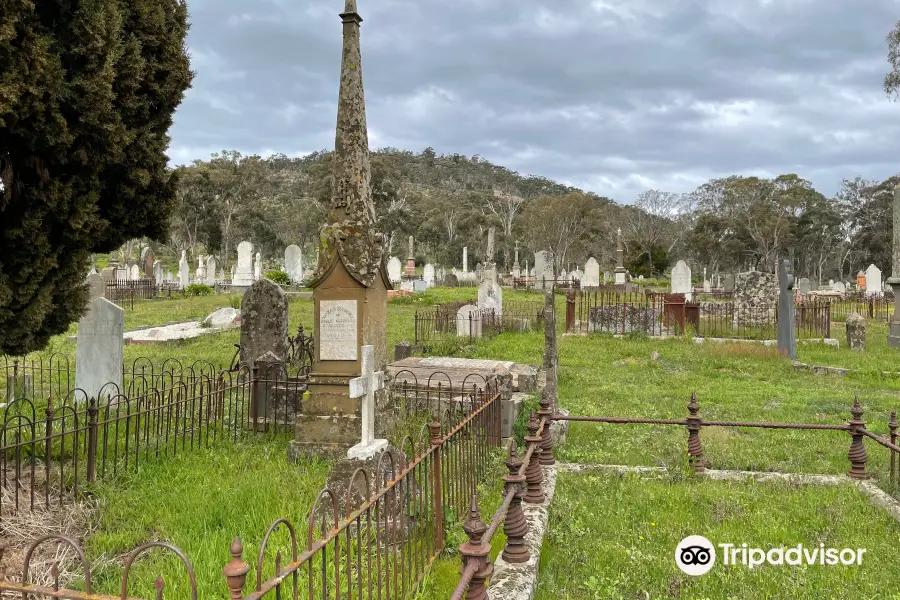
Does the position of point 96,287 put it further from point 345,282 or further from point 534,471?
point 534,471

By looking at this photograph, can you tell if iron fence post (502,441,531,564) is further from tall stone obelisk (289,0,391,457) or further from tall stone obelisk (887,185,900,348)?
tall stone obelisk (887,185,900,348)

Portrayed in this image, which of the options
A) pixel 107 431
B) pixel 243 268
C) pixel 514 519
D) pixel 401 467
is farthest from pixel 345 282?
pixel 243 268

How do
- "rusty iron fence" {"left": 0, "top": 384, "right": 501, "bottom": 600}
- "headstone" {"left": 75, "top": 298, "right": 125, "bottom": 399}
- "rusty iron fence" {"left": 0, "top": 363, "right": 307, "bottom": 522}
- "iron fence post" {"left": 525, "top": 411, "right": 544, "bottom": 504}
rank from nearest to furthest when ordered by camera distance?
"rusty iron fence" {"left": 0, "top": 384, "right": 501, "bottom": 600}, "iron fence post" {"left": 525, "top": 411, "right": 544, "bottom": 504}, "rusty iron fence" {"left": 0, "top": 363, "right": 307, "bottom": 522}, "headstone" {"left": 75, "top": 298, "right": 125, "bottom": 399}

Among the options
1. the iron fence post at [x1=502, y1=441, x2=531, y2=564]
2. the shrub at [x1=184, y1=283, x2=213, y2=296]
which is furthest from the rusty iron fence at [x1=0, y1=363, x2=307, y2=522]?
the shrub at [x1=184, y1=283, x2=213, y2=296]

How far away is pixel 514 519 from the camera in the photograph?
359cm

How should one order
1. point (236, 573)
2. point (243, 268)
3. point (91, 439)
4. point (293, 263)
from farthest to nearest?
1. point (293, 263)
2. point (243, 268)
3. point (91, 439)
4. point (236, 573)

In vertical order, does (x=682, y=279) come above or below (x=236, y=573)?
above

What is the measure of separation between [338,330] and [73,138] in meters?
3.01

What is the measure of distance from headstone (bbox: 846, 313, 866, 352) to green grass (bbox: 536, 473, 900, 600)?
419 inches

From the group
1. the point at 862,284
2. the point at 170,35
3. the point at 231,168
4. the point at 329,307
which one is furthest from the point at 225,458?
the point at 231,168

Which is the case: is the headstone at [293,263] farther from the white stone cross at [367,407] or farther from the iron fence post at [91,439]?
the white stone cross at [367,407]

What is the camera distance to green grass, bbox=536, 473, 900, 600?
386cm

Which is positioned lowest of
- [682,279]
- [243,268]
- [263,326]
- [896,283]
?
[263,326]

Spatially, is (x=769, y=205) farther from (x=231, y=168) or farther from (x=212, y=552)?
(x=212, y=552)
